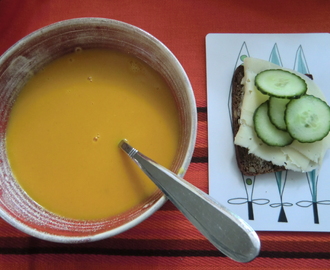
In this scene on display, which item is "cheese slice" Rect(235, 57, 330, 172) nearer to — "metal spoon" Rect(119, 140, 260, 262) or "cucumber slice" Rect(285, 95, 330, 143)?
"cucumber slice" Rect(285, 95, 330, 143)

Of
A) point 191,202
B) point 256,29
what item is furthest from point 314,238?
point 256,29

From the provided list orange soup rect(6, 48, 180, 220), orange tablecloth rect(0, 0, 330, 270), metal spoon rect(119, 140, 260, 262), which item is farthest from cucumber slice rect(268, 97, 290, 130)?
metal spoon rect(119, 140, 260, 262)

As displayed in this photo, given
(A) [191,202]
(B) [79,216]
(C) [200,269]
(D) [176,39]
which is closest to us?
(A) [191,202]

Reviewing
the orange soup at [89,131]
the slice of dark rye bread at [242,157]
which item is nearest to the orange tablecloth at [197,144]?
the slice of dark rye bread at [242,157]

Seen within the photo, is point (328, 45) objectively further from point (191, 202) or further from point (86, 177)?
point (86, 177)

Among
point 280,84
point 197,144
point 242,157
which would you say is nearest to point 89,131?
point 197,144

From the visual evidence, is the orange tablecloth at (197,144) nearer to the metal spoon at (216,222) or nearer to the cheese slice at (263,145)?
the cheese slice at (263,145)
